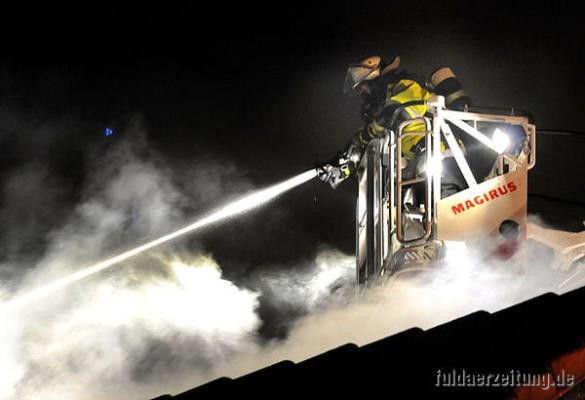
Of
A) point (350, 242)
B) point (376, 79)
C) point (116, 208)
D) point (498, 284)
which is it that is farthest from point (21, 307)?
point (350, 242)

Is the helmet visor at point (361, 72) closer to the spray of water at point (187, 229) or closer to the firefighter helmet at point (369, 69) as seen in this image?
the firefighter helmet at point (369, 69)

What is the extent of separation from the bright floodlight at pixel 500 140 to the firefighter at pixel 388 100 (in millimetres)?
465

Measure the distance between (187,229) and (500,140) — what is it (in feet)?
23.5

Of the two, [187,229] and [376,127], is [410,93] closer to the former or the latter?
[376,127]

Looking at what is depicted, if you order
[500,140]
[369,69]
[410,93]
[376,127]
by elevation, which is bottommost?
[500,140]

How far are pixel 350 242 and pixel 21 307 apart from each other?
285 inches

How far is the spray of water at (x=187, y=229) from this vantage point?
906 cm

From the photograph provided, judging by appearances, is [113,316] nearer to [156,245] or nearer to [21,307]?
[21,307]

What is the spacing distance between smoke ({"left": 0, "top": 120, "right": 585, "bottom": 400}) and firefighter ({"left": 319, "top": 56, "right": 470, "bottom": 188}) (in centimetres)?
148

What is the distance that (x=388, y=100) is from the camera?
718 cm
